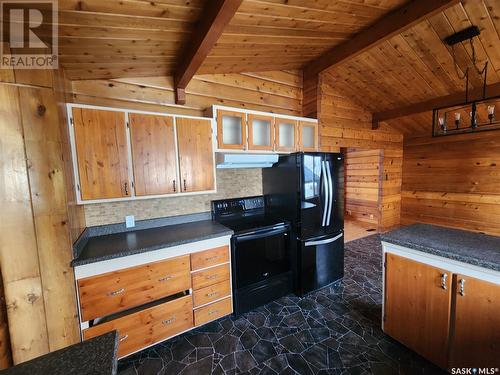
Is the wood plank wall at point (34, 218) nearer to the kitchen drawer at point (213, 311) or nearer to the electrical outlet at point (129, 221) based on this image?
the electrical outlet at point (129, 221)

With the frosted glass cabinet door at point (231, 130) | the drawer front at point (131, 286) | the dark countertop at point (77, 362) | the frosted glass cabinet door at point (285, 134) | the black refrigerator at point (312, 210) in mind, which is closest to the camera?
the dark countertop at point (77, 362)

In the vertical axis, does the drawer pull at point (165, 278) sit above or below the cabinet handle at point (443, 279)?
below

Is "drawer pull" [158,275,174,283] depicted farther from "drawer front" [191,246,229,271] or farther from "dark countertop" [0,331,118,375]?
"dark countertop" [0,331,118,375]

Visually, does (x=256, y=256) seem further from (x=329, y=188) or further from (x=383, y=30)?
(x=383, y=30)

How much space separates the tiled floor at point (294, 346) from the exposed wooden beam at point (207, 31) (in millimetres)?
2578

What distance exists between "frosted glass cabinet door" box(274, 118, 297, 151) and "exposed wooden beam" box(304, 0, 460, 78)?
3.40ft

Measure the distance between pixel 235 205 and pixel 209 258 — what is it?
0.90m

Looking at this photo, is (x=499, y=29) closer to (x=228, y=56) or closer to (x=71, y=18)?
(x=228, y=56)

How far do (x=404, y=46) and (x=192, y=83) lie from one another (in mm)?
2659

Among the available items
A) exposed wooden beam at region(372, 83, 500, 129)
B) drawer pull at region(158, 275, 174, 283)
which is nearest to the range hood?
drawer pull at region(158, 275, 174, 283)

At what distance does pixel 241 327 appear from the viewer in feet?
7.16

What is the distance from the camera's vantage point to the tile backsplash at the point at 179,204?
2164 millimetres

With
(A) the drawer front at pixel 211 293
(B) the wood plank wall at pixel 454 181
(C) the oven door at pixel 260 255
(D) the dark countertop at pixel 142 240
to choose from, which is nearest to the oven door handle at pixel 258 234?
(C) the oven door at pixel 260 255

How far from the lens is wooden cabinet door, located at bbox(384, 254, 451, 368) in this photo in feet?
5.03
